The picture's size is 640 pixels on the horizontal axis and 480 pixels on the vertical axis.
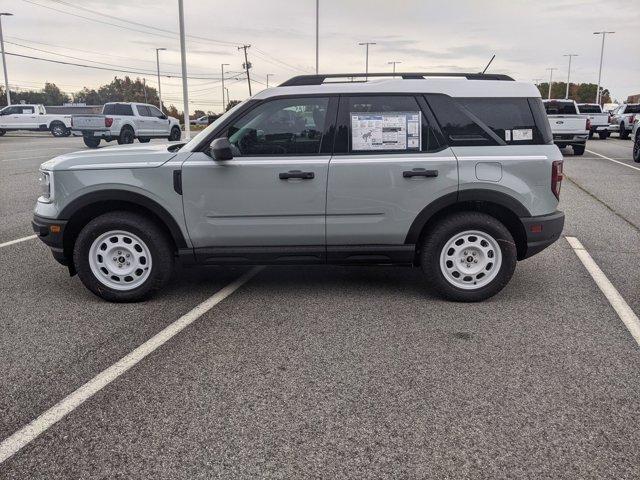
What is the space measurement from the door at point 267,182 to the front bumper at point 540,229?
170 cm

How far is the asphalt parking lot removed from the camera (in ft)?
9.20

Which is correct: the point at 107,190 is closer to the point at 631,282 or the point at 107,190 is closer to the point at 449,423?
the point at 449,423

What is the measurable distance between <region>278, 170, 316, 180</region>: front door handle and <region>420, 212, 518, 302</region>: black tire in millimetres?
1113

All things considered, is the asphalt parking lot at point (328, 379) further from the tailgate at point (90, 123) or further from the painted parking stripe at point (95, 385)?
the tailgate at point (90, 123)

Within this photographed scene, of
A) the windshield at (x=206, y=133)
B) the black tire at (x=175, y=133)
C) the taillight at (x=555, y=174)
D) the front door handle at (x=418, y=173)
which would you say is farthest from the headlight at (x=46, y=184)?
the black tire at (x=175, y=133)

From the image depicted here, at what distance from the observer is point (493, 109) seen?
4.95 m

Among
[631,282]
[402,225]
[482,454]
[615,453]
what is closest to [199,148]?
[402,225]

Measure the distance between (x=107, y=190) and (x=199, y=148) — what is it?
812mm

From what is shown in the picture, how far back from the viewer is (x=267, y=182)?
484 cm

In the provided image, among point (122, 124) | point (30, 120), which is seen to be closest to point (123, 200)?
point (122, 124)

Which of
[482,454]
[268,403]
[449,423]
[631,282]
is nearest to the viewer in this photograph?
[482,454]

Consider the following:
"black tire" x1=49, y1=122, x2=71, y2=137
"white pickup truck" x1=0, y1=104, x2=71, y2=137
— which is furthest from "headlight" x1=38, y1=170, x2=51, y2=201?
"black tire" x1=49, y1=122, x2=71, y2=137

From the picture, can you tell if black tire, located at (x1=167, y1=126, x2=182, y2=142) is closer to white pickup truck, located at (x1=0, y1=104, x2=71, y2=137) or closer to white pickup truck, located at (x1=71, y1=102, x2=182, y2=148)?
white pickup truck, located at (x1=71, y1=102, x2=182, y2=148)

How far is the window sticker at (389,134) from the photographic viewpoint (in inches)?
194
